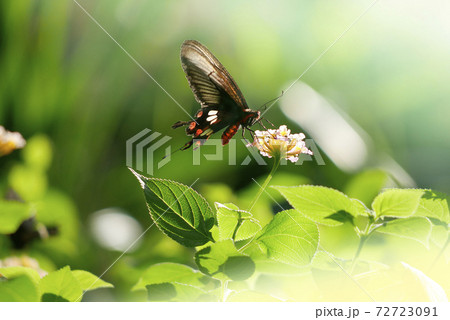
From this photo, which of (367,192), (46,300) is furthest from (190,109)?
(46,300)

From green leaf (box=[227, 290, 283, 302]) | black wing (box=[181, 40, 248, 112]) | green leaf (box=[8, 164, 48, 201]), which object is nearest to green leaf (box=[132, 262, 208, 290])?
green leaf (box=[227, 290, 283, 302])

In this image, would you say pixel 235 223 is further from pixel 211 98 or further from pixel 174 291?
pixel 211 98

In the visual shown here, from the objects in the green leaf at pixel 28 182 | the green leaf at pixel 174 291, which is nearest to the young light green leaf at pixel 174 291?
the green leaf at pixel 174 291

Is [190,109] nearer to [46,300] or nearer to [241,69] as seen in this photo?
[241,69]

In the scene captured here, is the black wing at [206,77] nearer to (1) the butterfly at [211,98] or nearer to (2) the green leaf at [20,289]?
(1) the butterfly at [211,98]

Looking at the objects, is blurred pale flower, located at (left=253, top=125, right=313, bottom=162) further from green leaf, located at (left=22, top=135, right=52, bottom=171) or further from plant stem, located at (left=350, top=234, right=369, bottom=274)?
green leaf, located at (left=22, top=135, right=52, bottom=171)

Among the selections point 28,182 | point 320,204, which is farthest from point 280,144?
point 28,182
